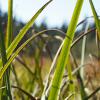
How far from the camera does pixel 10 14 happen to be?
0.58m

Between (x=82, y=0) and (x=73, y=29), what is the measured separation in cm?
5

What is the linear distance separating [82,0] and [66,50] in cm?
9

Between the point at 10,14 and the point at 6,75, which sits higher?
the point at 10,14

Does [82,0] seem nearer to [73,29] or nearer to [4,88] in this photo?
[73,29]

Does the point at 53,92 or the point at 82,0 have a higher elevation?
the point at 82,0

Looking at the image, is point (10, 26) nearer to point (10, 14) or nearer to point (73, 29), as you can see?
point (10, 14)

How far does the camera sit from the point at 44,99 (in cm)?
60

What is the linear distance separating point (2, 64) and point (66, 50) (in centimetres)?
12

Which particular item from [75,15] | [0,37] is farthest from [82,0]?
[0,37]

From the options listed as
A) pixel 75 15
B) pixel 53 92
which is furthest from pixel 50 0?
pixel 53 92

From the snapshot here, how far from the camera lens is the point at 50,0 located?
518 millimetres

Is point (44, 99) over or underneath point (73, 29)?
underneath

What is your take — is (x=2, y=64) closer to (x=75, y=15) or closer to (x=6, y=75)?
(x=6, y=75)

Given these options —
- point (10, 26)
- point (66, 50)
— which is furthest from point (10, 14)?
point (66, 50)
